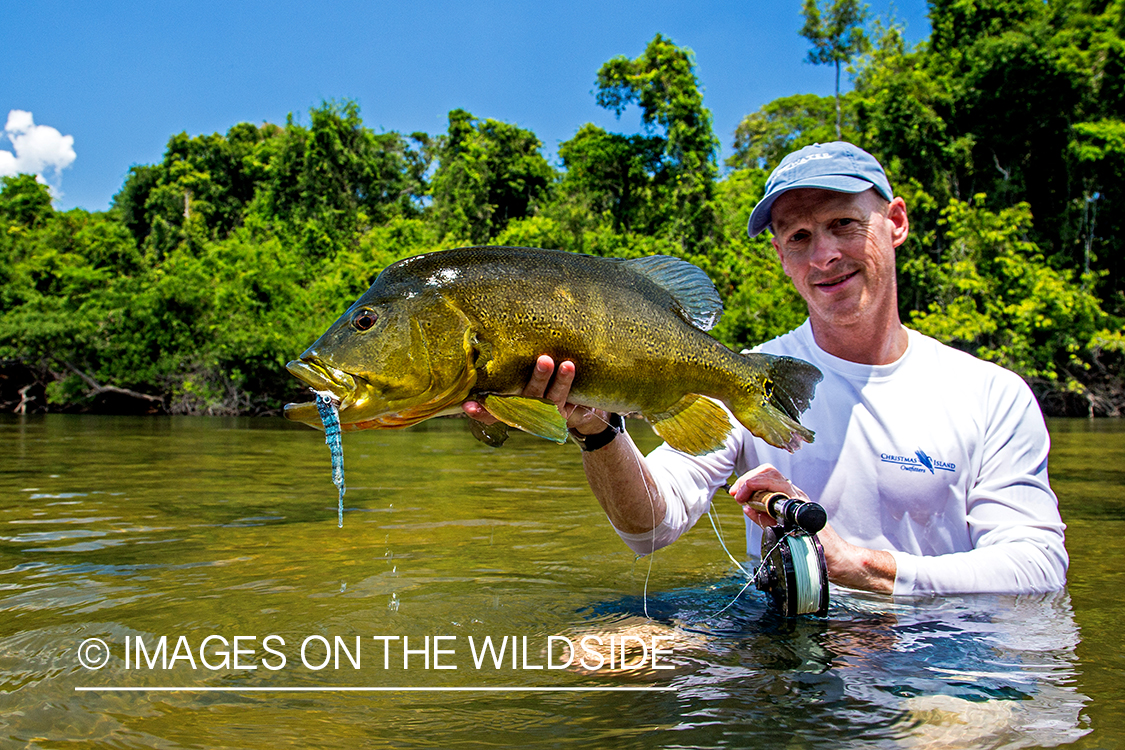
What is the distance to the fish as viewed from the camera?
1985 millimetres

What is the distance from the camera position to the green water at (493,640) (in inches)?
86.6

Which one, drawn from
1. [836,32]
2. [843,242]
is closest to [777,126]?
[836,32]

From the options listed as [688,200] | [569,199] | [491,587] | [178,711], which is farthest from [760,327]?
[178,711]

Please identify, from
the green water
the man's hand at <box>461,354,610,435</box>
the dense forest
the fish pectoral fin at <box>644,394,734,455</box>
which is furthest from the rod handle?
the dense forest

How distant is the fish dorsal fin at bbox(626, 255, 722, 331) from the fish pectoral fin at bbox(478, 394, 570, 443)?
0.58m

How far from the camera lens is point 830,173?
304 cm

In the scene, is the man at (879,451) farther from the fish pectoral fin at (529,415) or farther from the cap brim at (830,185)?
the fish pectoral fin at (529,415)

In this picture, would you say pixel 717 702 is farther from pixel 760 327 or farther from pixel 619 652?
pixel 760 327

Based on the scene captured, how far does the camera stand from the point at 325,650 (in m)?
2.91

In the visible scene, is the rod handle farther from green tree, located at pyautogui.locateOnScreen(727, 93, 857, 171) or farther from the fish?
green tree, located at pyautogui.locateOnScreen(727, 93, 857, 171)

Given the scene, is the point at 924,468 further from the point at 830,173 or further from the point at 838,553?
the point at 830,173

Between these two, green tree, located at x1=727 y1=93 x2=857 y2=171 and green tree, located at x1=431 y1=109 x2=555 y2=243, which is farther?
green tree, located at x1=727 y1=93 x2=857 y2=171

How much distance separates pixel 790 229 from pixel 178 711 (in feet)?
9.16

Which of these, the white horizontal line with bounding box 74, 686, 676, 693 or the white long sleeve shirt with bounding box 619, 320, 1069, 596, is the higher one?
the white long sleeve shirt with bounding box 619, 320, 1069, 596
